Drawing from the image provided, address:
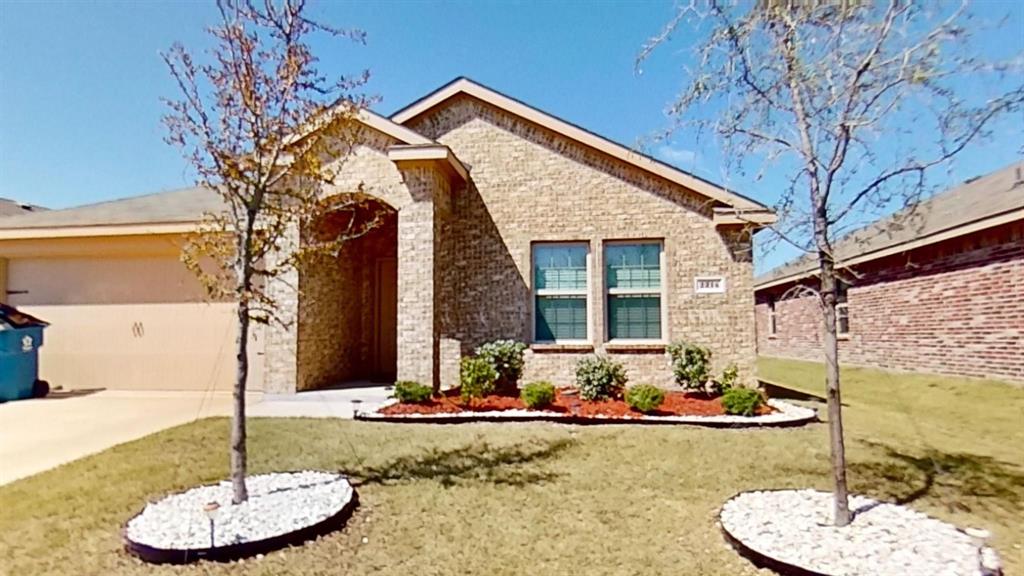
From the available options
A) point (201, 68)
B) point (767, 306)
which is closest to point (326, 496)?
point (201, 68)

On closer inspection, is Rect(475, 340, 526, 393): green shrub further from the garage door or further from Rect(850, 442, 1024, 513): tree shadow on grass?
Rect(850, 442, 1024, 513): tree shadow on grass

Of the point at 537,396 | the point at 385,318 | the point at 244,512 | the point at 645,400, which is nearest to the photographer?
the point at 244,512

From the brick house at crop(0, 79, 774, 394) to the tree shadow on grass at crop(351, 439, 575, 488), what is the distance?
373 cm

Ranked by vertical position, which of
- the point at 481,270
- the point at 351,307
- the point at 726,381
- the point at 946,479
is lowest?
the point at 946,479

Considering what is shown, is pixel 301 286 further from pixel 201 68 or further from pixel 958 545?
pixel 958 545

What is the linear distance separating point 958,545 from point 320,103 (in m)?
6.00

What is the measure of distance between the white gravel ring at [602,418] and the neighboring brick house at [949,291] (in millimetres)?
2159

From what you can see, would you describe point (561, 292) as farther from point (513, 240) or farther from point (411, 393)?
point (411, 393)

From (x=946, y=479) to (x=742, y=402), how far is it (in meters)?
2.76

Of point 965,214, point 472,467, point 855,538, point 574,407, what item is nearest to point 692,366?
point 574,407

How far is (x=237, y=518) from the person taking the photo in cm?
429

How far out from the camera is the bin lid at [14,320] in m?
9.97

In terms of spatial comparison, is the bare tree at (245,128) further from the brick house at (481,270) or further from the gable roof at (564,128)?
the gable roof at (564,128)

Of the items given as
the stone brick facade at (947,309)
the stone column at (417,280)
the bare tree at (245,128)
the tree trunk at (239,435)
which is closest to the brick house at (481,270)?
the stone column at (417,280)
